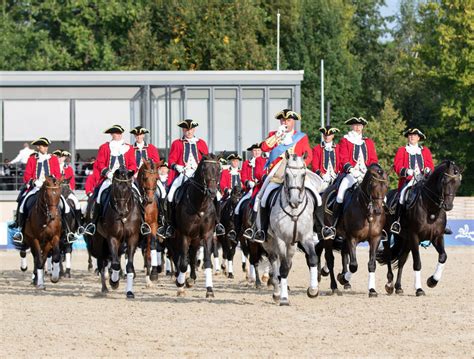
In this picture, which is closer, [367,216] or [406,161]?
[367,216]

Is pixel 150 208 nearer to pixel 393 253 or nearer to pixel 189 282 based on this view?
pixel 189 282

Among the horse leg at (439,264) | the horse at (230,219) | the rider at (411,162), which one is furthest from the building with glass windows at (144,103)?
the horse leg at (439,264)

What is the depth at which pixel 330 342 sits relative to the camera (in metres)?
14.5

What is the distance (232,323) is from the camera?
53.7 feet

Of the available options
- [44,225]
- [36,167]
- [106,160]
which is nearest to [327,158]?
[106,160]

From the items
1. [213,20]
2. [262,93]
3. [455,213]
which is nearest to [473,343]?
[455,213]

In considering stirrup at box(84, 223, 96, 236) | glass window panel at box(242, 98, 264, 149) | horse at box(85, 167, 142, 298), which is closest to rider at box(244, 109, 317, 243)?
horse at box(85, 167, 142, 298)

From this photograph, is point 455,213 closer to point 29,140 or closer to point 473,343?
point 29,140

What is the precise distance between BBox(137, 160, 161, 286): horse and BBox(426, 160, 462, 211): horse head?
5.10 m

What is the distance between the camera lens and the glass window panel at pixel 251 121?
Answer: 157 ft

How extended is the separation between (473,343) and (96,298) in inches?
310

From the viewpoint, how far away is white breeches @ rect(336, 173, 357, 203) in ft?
68.7

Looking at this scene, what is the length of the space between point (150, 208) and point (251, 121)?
25157mm

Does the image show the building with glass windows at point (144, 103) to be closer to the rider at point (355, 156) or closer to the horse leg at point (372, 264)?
the rider at point (355, 156)
